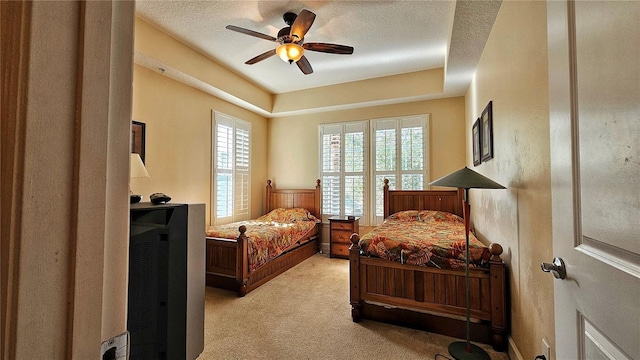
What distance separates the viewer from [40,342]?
0.35 m

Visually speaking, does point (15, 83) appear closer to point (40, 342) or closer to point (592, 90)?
point (40, 342)

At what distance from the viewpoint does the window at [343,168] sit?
4793 millimetres

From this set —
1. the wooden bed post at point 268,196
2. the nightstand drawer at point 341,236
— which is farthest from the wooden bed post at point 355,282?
the wooden bed post at point 268,196

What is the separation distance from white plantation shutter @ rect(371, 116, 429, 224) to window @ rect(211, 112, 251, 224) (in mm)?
2270

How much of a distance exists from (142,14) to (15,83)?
3.17m

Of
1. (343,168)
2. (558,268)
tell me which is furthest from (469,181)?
(343,168)

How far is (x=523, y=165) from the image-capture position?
1724 millimetres

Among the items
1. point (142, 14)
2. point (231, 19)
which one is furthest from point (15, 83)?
point (142, 14)

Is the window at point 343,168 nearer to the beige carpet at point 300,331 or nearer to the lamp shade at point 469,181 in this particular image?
the beige carpet at point 300,331

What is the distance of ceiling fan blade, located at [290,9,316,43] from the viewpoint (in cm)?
235

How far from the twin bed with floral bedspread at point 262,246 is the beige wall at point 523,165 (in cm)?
245

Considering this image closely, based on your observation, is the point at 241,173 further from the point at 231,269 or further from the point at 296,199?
the point at 231,269

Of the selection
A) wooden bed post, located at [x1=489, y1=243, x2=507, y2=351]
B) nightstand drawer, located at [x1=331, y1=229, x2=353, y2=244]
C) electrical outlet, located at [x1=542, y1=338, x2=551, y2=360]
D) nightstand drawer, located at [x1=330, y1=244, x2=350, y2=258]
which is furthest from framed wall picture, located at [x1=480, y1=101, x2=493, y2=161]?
nightstand drawer, located at [x1=330, y1=244, x2=350, y2=258]

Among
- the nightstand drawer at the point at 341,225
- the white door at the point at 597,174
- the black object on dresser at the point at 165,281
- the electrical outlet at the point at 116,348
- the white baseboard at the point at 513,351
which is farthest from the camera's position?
the nightstand drawer at the point at 341,225
